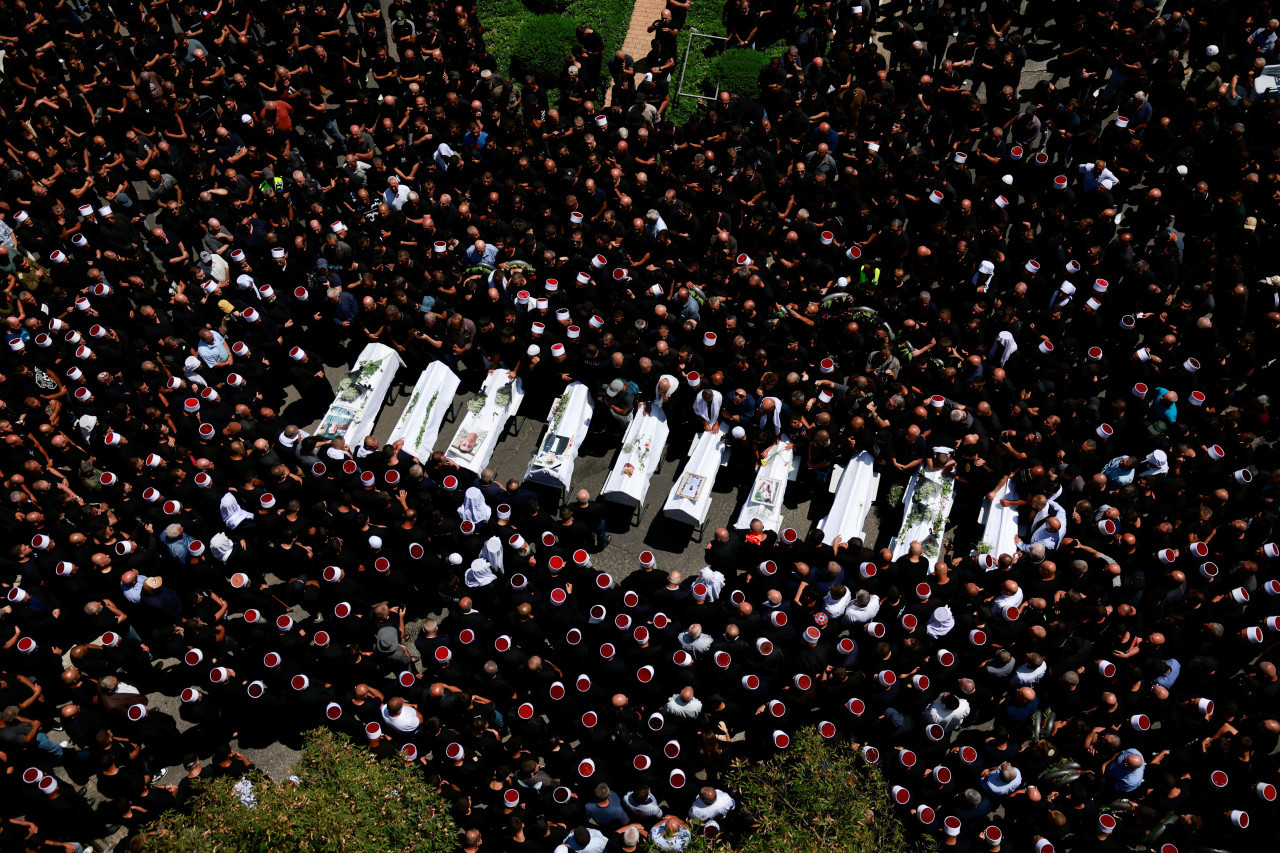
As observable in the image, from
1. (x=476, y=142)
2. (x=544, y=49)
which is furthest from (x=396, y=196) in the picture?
(x=544, y=49)

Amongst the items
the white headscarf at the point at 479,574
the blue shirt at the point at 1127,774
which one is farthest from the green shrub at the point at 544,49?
the blue shirt at the point at 1127,774

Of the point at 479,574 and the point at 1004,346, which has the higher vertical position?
the point at 1004,346

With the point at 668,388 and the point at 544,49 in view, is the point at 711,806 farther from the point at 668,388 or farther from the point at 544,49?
the point at 544,49

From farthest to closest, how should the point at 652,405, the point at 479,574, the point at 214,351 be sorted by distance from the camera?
the point at 214,351, the point at 652,405, the point at 479,574

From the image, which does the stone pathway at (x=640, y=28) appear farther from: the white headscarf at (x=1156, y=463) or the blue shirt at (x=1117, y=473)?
the white headscarf at (x=1156, y=463)

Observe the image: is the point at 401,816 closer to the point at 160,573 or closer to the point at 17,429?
the point at 160,573

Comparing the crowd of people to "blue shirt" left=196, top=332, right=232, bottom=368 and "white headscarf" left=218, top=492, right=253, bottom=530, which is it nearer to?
"blue shirt" left=196, top=332, right=232, bottom=368
